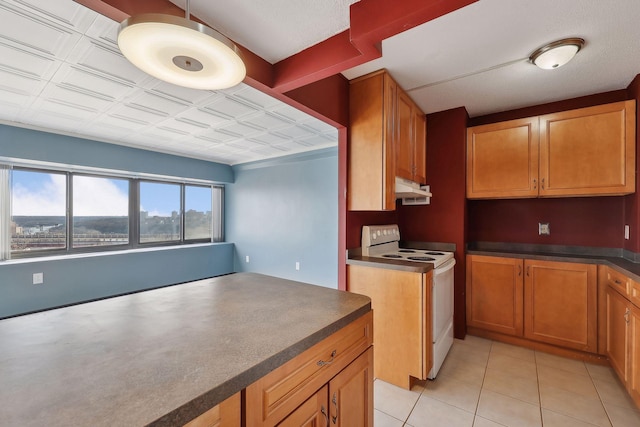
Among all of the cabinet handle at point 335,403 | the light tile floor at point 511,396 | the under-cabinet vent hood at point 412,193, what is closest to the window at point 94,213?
the under-cabinet vent hood at point 412,193

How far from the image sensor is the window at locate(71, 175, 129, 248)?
390cm

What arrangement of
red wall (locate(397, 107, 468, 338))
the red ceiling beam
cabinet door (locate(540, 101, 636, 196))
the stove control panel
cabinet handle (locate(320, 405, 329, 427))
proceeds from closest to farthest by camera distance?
cabinet handle (locate(320, 405, 329, 427)) < the red ceiling beam < cabinet door (locate(540, 101, 636, 196)) < the stove control panel < red wall (locate(397, 107, 468, 338))

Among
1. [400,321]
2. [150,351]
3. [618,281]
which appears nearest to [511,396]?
[400,321]

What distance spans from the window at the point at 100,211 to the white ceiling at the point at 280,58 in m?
0.94

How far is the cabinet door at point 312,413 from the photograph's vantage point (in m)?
0.89

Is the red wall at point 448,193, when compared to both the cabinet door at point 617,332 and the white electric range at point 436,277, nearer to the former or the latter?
the white electric range at point 436,277

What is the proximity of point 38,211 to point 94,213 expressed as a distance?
593mm

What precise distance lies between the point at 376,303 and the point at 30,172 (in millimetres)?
4561

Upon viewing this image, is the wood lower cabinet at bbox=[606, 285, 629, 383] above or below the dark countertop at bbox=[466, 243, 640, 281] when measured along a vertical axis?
below

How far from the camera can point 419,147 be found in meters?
2.79

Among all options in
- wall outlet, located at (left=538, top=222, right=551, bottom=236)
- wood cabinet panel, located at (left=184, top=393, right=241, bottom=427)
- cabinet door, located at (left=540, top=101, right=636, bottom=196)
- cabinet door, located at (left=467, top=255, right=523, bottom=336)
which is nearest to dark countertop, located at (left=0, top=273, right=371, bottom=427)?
wood cabinet panel, located at (left=184, top=393, right=241, bottom=427)

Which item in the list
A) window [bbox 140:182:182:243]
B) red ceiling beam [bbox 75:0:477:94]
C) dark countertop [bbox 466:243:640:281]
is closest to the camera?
red ceiling beam [bbox 75:0:477:94]

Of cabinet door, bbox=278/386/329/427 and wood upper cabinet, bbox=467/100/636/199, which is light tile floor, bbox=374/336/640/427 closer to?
cabinet door, bbox=278/386/329/427

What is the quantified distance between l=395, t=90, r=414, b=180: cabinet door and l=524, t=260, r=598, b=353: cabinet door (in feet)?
4.78
